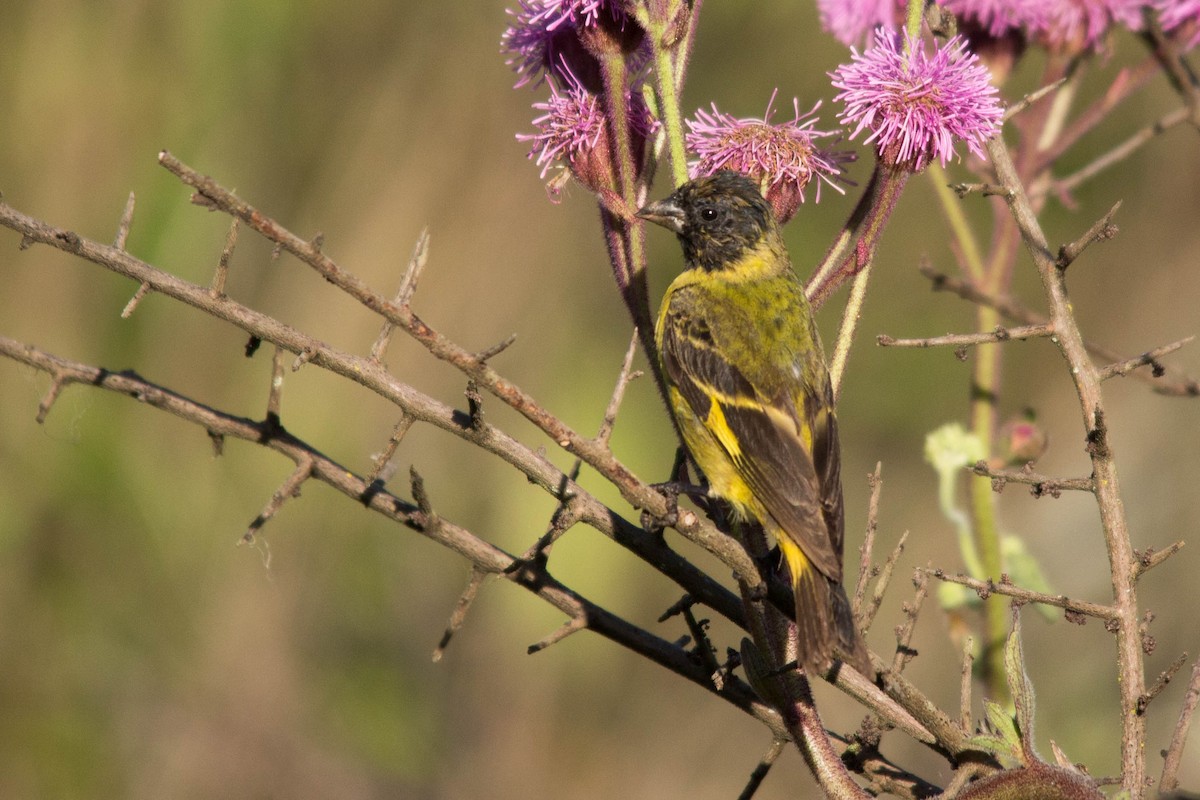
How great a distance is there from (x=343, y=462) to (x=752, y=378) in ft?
7.08

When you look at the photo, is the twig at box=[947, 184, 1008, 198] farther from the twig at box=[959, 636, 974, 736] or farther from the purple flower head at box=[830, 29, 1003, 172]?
the twig at box=[959, 636, 974, 736]

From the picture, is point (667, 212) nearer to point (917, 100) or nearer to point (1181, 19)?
point (917, 100)

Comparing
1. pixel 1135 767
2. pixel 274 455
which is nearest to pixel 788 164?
pixel 1135 767

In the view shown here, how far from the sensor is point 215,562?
4.78m

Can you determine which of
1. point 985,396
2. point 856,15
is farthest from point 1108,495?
point 856,15

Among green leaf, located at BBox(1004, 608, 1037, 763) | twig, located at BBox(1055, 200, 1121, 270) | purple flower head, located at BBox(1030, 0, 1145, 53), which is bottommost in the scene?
green leaf, located at BBox(1004, 608, 1037, 763)

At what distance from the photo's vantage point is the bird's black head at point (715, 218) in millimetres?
3021

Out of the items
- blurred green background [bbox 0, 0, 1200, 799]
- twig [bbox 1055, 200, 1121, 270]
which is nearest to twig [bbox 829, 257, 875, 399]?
twig [bbox 1055, 200, 1121, 270]

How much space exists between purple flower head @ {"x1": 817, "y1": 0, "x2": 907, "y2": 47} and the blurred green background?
229 centimetres

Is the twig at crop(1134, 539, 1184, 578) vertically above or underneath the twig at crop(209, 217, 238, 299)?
above

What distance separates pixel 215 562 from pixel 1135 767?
3713 millimetres

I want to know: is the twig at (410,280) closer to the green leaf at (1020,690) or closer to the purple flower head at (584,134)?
the purple flower head at (584,134)

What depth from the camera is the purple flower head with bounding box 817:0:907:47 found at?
3.22 metres

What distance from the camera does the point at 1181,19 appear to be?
3.43 meters
